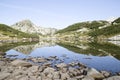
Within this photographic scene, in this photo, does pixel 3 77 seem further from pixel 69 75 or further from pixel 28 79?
pixel 69 75

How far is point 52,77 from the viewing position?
3747 cm

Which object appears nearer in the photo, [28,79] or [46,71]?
[28,79]

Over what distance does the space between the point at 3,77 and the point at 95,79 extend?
17815mm

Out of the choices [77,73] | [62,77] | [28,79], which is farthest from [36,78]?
[77,73]

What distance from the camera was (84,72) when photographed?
144 feet

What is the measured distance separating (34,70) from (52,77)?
20.3 feet

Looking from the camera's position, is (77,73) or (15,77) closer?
(15,77)

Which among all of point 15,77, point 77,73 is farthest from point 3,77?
point 77,73

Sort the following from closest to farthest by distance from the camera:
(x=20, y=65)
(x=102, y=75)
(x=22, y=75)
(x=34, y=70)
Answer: (x=22, y=75) < (x=102, y=75) < (x=34, y=70) < (x=20, y=65)

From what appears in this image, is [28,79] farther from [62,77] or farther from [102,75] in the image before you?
[102,75]

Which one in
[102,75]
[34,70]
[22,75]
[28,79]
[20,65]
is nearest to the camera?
[28,79]

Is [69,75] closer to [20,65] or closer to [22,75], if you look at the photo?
[22,75]

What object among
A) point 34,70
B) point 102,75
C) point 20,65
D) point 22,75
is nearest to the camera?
point 22,75

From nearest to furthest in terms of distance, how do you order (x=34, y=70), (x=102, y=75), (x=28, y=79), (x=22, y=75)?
(x=28, y=79)
(x=22, y=75)
(x=102, y=75)
(x=34, y=70)
